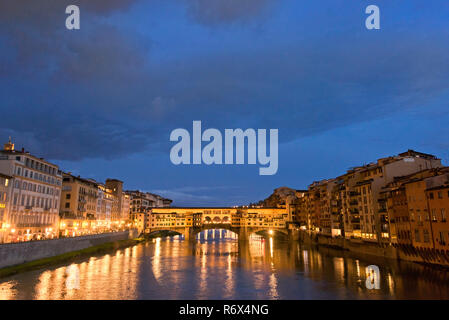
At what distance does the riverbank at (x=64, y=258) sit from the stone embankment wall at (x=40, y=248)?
0.83m

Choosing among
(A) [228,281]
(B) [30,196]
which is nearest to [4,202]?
(B) [30,196]

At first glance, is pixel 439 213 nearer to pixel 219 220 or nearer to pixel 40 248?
pixel 40 248

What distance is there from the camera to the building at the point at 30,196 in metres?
52.6

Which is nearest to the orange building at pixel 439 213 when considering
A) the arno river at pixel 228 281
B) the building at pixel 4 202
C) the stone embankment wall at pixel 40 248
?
the arno river at pixel 228 281

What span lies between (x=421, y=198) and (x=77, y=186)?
74.6 m

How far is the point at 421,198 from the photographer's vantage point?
148 feet

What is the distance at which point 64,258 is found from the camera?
5409 centimetres

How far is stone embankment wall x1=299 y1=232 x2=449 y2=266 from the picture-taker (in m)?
42.0

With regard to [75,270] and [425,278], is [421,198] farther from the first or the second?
[75,270]

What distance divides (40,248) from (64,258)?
5.93 m

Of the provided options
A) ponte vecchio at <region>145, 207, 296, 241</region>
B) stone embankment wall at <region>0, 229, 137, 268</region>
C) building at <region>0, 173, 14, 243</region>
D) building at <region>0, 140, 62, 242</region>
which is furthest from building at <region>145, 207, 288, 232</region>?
building at <region>0, 173, 14, 243</region>

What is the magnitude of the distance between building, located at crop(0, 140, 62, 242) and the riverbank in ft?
24.8

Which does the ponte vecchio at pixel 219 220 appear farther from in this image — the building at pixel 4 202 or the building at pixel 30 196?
the building at pixel 4 202
